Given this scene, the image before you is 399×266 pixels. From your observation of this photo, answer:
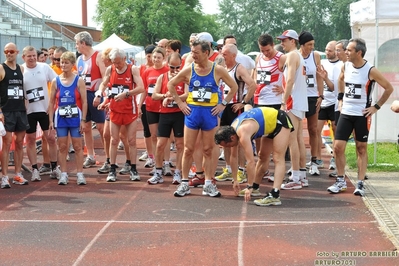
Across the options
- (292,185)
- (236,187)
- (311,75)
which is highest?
(311,75)

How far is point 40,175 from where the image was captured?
11633mm

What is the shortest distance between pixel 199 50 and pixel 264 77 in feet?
4.60

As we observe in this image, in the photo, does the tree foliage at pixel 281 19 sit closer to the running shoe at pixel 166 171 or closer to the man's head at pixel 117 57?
the running shoe at pixel 166 171

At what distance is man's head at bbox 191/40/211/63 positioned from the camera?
30.3 feet

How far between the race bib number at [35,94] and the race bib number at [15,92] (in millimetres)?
333

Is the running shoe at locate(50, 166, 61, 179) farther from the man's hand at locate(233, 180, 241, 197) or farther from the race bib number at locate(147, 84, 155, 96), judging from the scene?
the man's hand at locate(233, 180, 241, 197)

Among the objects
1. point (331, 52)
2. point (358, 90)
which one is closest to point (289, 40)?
point (358, 90)

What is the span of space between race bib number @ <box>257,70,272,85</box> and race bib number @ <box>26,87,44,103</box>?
3.22m

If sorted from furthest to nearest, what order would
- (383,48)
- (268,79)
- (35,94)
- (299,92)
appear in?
1. (383,48)
2. (35,94)
3. (268,79)
4. (299,92)

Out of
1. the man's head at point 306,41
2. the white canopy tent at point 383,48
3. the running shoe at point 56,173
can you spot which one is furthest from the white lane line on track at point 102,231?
the white canopy tent at point 383,48

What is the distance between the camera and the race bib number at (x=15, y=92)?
10.4 m

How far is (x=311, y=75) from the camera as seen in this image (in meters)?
11.0

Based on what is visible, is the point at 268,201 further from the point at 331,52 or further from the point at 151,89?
the point at 331,52

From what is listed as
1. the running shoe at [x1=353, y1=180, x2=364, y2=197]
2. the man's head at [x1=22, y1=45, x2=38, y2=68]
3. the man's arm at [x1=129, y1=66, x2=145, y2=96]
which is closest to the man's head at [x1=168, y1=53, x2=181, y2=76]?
the man's arm at [x1=129, y1=66, x2=145, y2=96]
